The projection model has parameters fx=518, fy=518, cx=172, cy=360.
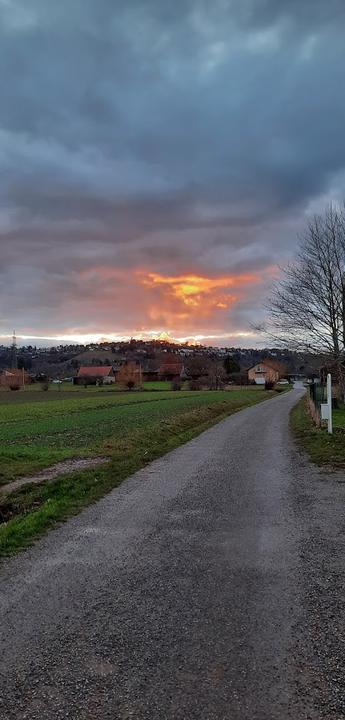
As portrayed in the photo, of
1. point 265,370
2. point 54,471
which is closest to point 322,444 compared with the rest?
point 54,471

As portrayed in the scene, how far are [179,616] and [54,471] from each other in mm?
7833

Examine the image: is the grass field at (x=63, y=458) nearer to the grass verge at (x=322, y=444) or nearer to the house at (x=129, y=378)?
the grass verge at (x=322, y=444)

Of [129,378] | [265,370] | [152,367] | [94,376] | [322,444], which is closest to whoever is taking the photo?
[322,444]

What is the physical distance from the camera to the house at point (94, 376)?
382 ft

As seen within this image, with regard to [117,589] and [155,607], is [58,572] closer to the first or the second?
[117,589]

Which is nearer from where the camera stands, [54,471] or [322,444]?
[54,471]

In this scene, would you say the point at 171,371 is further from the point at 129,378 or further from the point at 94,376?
the point at 129,378

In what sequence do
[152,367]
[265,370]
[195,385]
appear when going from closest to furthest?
1. [195,385]
2. [265,370]
3. [152,367]

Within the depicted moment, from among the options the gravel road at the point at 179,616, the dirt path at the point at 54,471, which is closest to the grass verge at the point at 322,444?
the gravel road at the point at 179,616

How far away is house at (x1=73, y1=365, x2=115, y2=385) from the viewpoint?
116544 mm

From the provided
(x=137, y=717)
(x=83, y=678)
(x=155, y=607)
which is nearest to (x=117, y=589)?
(x=155, y=607)

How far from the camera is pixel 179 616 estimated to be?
418 centimetres

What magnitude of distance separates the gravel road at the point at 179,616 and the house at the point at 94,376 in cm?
10804

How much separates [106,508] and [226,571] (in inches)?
130
